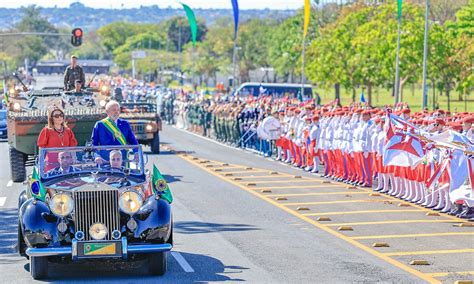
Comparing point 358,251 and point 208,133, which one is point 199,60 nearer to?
point 208,133

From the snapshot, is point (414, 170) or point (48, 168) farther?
point (414, 170)

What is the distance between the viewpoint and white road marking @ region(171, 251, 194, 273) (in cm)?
1480

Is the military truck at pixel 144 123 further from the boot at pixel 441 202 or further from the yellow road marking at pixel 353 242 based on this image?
the boot at pixel 441 202

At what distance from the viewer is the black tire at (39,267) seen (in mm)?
14000

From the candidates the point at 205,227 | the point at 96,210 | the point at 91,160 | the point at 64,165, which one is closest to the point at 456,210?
the point at 205,227

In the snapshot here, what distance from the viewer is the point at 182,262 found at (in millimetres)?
15383

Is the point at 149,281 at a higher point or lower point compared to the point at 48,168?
lower

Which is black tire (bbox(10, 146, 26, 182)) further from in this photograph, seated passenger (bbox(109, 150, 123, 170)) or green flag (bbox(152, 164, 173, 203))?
green flag (bbox(152, 164, 173, 203))

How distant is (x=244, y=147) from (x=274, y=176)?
14.0 metres

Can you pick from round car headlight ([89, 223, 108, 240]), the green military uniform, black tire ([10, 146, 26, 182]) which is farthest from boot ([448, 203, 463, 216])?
the green military uniform

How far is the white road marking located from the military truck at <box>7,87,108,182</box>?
10.1 metres

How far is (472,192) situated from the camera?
20688 millimetres

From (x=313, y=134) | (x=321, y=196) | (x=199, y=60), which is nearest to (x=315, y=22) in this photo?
(x=199, y=60)

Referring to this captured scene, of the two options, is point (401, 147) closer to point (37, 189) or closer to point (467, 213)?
point (467, 213)
